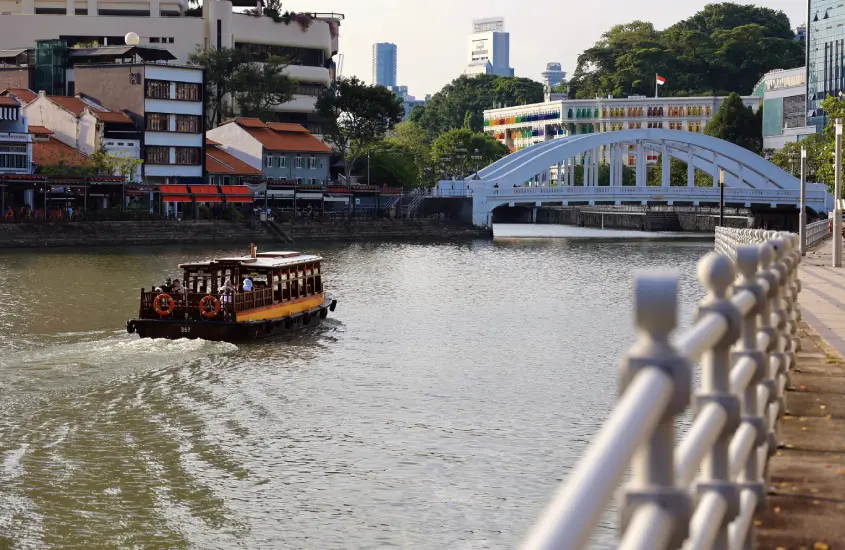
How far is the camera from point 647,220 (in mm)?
126062

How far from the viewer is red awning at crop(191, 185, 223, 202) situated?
304 feet

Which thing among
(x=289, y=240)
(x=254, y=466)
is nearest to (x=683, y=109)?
(x=289, y=240)

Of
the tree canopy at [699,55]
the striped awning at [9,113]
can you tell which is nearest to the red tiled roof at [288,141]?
the striped awning at [9,113]

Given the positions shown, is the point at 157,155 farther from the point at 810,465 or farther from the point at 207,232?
the point at 810,465

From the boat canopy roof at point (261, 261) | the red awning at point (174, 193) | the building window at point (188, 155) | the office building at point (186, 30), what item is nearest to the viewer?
the boat canopy roof at point (261, 261)

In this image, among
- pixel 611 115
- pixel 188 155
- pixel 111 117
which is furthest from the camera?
pixel 611 115

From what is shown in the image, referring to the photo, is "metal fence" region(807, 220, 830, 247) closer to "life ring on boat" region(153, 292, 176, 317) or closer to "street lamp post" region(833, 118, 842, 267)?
"street lamp post" region(833, 118, 842, 267)

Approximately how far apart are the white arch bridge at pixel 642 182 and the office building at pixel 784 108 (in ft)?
67.6

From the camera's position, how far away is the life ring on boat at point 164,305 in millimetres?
35781

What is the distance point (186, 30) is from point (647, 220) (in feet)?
145

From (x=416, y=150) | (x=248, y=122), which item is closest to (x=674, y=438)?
(x=248, y=122)

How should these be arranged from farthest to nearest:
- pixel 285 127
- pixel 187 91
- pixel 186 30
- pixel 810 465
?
1. pixel 186 30
2. pixel 285 127
3. pixel 187 91
4. pixel 810 465

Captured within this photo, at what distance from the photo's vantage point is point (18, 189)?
282 feet

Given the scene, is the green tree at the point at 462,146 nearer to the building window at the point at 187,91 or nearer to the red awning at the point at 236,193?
the red awning at the point at 236,193
